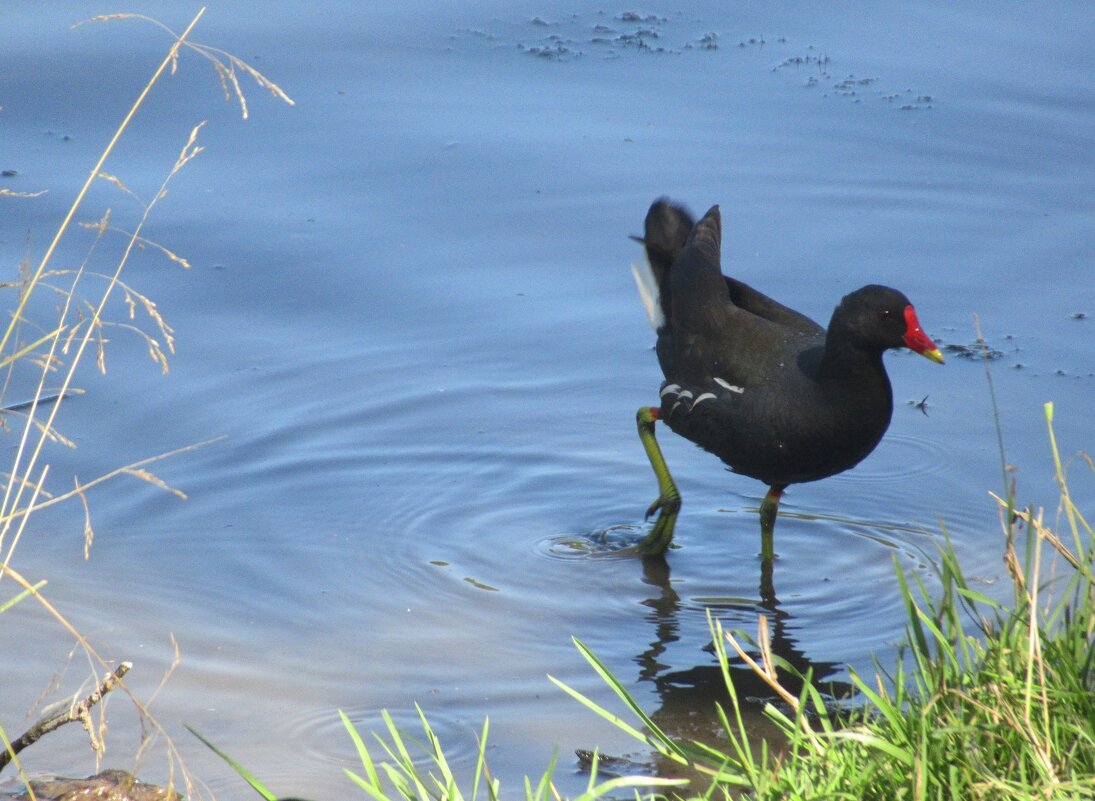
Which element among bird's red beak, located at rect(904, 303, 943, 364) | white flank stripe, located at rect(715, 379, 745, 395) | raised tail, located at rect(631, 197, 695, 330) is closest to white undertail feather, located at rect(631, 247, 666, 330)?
raised tail, located at rect(631, 197, 695, 330)

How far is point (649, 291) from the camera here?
18.2 feet

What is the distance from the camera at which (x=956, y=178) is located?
7.00 m

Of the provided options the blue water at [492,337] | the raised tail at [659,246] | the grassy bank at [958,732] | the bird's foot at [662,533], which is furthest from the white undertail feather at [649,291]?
the grassy bank at [958,732]

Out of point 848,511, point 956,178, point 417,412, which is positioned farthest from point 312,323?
point 956,178

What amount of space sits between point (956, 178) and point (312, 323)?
3.21 meters

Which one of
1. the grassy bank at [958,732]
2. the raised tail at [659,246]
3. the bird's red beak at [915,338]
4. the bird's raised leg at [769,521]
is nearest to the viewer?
the grassy bank at [958,732]

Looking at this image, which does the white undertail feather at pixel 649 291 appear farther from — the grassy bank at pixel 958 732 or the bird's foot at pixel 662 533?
the grassy bank at pixel 958 732

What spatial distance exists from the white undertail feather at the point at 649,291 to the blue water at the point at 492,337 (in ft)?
1.10

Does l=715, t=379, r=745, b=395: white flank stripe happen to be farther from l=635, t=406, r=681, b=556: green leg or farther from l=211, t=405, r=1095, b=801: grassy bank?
l=211, t=405, r=1095, b=801: grassy bank

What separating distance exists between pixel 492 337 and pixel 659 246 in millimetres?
763

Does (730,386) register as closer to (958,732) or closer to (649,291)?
(649,291)

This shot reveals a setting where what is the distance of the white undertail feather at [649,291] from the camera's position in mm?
5359

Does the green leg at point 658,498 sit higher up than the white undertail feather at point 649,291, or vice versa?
the white undertail feather at point 649,291

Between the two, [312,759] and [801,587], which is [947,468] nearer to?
[801,587]
